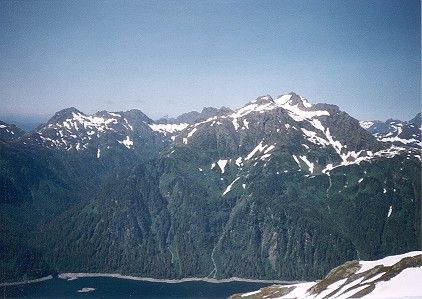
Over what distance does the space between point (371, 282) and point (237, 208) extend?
107 m

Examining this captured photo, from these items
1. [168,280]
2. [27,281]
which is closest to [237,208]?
[168,280]

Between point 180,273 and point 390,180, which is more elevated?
point 390,180

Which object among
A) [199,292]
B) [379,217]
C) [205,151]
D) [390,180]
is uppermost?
[205,151]

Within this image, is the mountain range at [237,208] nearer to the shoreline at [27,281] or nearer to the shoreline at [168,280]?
the shoreline at [27,281]

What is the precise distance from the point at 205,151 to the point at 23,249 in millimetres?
70518

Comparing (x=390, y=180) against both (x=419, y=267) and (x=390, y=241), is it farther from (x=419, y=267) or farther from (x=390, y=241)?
(x=419, y=267)

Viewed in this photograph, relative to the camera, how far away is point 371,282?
115ft

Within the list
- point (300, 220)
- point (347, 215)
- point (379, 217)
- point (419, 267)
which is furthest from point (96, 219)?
point (419, 267)

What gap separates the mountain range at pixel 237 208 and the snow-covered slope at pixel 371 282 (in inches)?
2938

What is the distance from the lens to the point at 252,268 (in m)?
125

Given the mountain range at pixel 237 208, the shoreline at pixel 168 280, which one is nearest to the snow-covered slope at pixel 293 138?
the mountain range at pixel 237 208

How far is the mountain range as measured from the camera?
413 ft

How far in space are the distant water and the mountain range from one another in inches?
293

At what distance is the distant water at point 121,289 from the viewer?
3984 inches
